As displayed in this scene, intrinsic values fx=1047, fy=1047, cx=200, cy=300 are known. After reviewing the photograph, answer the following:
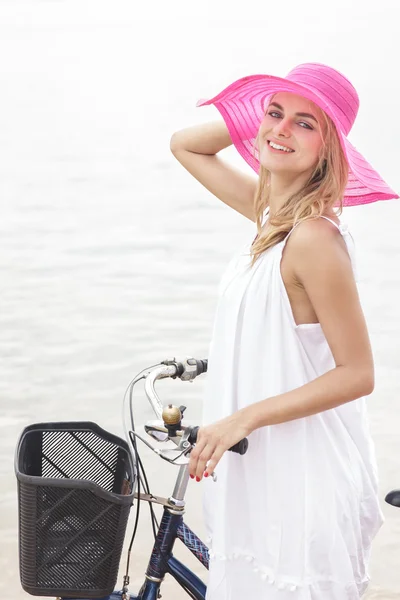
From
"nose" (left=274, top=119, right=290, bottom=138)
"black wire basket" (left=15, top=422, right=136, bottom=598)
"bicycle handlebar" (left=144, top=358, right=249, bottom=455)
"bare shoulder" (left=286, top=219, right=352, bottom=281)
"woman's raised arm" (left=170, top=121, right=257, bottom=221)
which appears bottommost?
"black wire basket" (left=15, top=422, right=136, bottom=598)

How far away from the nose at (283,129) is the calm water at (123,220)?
6.43 ft

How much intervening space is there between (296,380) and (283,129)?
48 cm

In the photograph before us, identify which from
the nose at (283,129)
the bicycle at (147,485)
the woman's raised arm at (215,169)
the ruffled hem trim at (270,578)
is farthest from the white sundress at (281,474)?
the woman's raised arm at (215,169)

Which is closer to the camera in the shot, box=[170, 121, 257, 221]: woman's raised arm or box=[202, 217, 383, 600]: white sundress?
box=[202, 217, 383, 600]: white sundress

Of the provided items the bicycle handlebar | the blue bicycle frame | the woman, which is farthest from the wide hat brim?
the blue bicycle frame

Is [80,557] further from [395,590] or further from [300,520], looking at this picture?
[395,590]

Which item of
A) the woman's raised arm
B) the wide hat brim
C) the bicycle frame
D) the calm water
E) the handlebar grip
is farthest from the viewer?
the calm water

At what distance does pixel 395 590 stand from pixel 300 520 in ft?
5.80

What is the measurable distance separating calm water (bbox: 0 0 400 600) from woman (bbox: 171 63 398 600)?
1524 mm

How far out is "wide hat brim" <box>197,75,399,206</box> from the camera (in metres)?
1.96

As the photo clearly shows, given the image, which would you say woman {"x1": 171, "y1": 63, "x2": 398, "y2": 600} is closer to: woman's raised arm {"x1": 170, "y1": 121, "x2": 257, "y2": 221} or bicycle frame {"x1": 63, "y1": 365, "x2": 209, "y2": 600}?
bicycle frame {"x1": 63, "y1": 365, "x2": 209, "y2": 600}

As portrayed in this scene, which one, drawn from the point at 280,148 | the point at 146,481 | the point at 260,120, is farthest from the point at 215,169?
the point at 146,481

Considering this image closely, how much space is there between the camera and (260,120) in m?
2.23

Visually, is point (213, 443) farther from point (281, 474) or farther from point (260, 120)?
point (260, 120)
